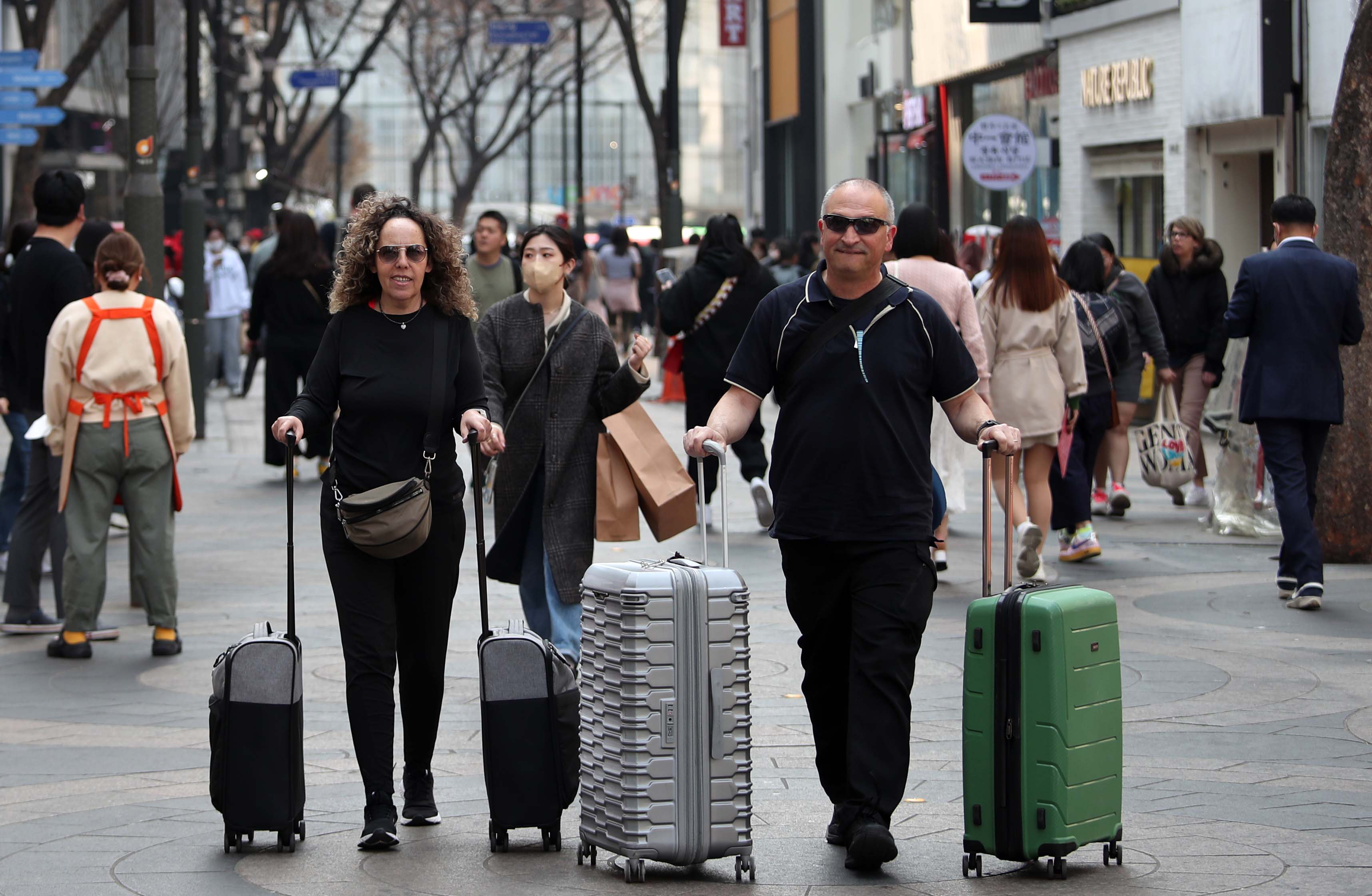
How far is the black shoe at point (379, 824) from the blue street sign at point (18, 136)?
1565 cm

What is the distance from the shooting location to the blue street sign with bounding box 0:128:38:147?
19828mm

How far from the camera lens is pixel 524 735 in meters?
5.57

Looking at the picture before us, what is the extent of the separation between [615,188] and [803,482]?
4060 inches

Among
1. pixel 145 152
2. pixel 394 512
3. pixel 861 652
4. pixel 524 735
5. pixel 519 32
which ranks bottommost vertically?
pixel 524 735

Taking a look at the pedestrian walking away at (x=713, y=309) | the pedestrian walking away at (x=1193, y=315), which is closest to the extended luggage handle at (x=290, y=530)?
the pedestrian walking away at (x=713, y=309)

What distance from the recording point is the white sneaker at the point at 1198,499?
14.0 m

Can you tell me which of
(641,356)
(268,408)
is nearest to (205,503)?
(268,408)

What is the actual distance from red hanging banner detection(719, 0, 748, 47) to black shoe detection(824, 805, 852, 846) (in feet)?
141

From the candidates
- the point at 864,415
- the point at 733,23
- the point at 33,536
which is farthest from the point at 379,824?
the point at 733,23

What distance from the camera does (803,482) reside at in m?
5.53

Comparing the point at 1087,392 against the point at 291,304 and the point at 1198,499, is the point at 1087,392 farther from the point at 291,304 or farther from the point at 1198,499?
the point at 291,304

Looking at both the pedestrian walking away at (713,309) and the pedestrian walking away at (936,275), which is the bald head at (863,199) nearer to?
the pedestrian walking away at (936,275)

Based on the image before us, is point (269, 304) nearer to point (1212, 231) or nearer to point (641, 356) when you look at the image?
point (641, 356)

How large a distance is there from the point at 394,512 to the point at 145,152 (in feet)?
30.1
